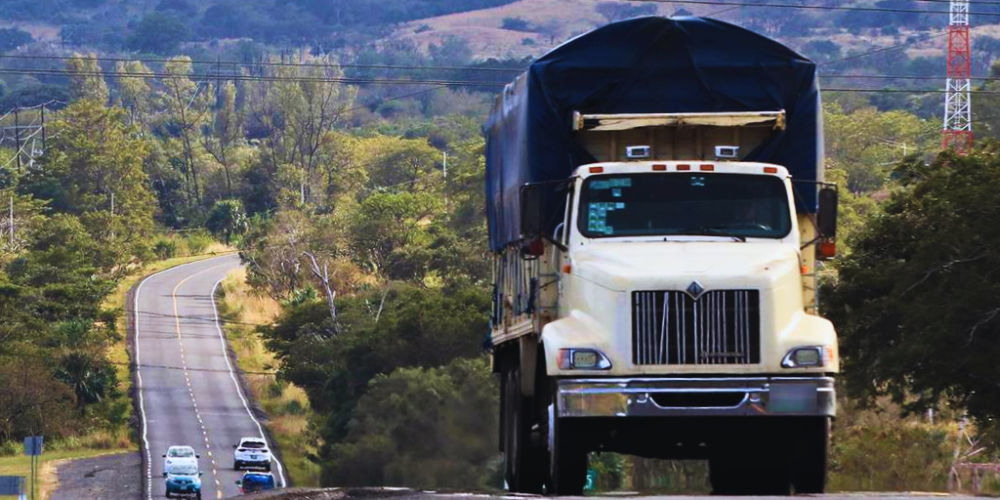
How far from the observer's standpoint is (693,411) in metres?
13.7

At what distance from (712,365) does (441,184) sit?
87524mm

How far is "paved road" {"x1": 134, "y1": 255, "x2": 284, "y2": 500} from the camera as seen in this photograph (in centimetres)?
6106

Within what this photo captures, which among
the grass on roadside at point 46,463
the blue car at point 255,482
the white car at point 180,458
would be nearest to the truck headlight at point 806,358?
the blue car at point 255,482

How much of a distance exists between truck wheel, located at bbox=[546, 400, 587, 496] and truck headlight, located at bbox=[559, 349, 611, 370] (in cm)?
39

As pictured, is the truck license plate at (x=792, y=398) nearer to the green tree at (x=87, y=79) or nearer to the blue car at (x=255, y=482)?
the blue car at (x=255, y=482)

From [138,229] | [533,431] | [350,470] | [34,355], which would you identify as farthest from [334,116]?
[533,431]

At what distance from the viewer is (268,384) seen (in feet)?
253

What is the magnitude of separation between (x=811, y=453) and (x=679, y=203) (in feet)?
7.71

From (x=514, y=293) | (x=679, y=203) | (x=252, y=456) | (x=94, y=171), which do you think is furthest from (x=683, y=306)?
(x=94, y=171)

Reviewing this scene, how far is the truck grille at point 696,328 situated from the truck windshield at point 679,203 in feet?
3.22

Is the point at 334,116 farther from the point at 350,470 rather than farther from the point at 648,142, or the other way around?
the point at 648,142

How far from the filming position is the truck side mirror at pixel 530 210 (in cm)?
1476

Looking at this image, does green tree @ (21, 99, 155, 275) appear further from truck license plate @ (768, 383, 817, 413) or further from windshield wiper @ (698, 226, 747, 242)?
truck license plate @ (768, 383, 817, 413)

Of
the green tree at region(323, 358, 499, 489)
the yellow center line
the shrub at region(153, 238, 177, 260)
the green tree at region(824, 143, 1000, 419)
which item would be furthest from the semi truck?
the shrub at region(153, 238, 177, 260)
